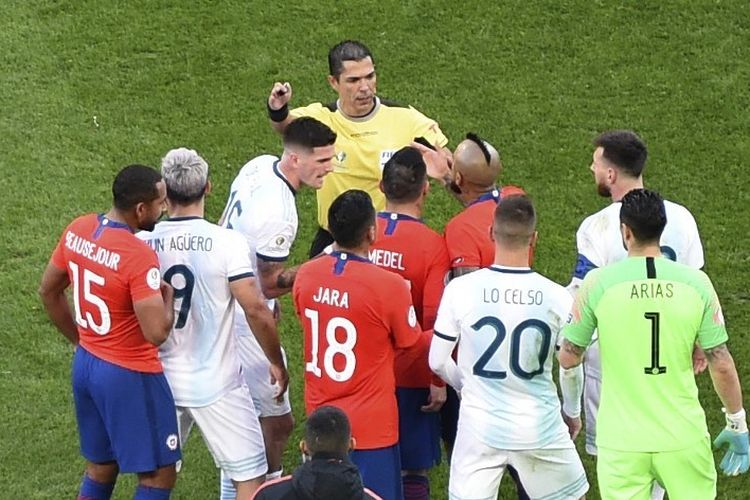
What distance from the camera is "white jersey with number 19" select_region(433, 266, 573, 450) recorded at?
5.42 meters

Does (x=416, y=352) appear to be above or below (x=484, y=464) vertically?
above

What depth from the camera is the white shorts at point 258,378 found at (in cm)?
659

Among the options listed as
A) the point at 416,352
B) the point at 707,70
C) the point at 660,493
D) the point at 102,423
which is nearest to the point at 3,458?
the point at 102,423

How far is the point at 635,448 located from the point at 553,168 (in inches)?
198

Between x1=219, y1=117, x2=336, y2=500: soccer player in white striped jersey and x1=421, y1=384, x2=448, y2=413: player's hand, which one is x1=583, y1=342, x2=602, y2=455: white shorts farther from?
x1=219, y1=117, x2=336, y2=500: soccer player in white striped jersey

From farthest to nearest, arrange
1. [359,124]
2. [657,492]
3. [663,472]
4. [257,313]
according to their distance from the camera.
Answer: [359,124], [657,492], [257,313], [663,472]

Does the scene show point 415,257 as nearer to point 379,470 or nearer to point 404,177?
point 404,177

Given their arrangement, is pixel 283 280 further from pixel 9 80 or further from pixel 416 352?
pixel 9 80

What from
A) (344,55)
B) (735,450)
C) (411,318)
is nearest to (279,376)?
(411,318)

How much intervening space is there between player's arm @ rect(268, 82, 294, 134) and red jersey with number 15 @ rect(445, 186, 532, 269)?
4.56ft

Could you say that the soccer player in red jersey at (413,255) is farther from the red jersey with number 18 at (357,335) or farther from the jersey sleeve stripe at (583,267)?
the jersey sleeve stripe at (583,267)

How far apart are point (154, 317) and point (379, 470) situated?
121cm

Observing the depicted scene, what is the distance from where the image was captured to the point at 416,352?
606 centimetres

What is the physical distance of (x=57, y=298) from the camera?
244 inches
